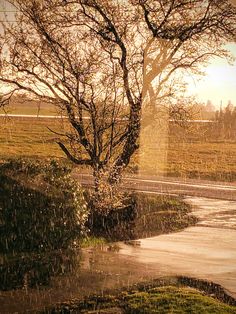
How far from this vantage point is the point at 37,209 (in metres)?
9.83

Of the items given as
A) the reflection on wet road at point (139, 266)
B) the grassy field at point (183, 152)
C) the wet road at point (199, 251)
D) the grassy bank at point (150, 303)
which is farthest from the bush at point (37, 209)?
the grassy field at point (183, 152)

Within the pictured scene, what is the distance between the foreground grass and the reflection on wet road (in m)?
0.37

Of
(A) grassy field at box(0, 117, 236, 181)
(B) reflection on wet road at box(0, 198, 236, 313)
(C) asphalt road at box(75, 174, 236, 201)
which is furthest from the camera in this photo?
(A) grassy field at box(0, 117, 236, 181)

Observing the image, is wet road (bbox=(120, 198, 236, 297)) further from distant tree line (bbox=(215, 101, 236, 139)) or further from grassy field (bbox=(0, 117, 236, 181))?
distant tree line (bbox=(215, 101, 236, 139))

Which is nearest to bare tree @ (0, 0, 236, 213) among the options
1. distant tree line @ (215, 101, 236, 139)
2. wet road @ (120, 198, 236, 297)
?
wet road @ (120, 198, 236, 297)

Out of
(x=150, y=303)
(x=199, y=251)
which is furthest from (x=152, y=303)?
(x=199, y=251)

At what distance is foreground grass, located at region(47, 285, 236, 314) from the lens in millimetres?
6949

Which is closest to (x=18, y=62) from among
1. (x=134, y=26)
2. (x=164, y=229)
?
(x=134, y=26)

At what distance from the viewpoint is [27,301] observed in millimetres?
7316

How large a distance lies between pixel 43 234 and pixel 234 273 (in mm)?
3250

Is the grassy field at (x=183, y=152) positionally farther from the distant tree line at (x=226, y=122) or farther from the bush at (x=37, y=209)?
the bush at (x=37, y=209)

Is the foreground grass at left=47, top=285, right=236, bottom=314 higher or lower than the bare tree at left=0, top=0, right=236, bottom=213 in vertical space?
lower

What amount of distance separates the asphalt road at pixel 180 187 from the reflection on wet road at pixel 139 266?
23.8 ft

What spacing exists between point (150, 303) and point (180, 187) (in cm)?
1599
